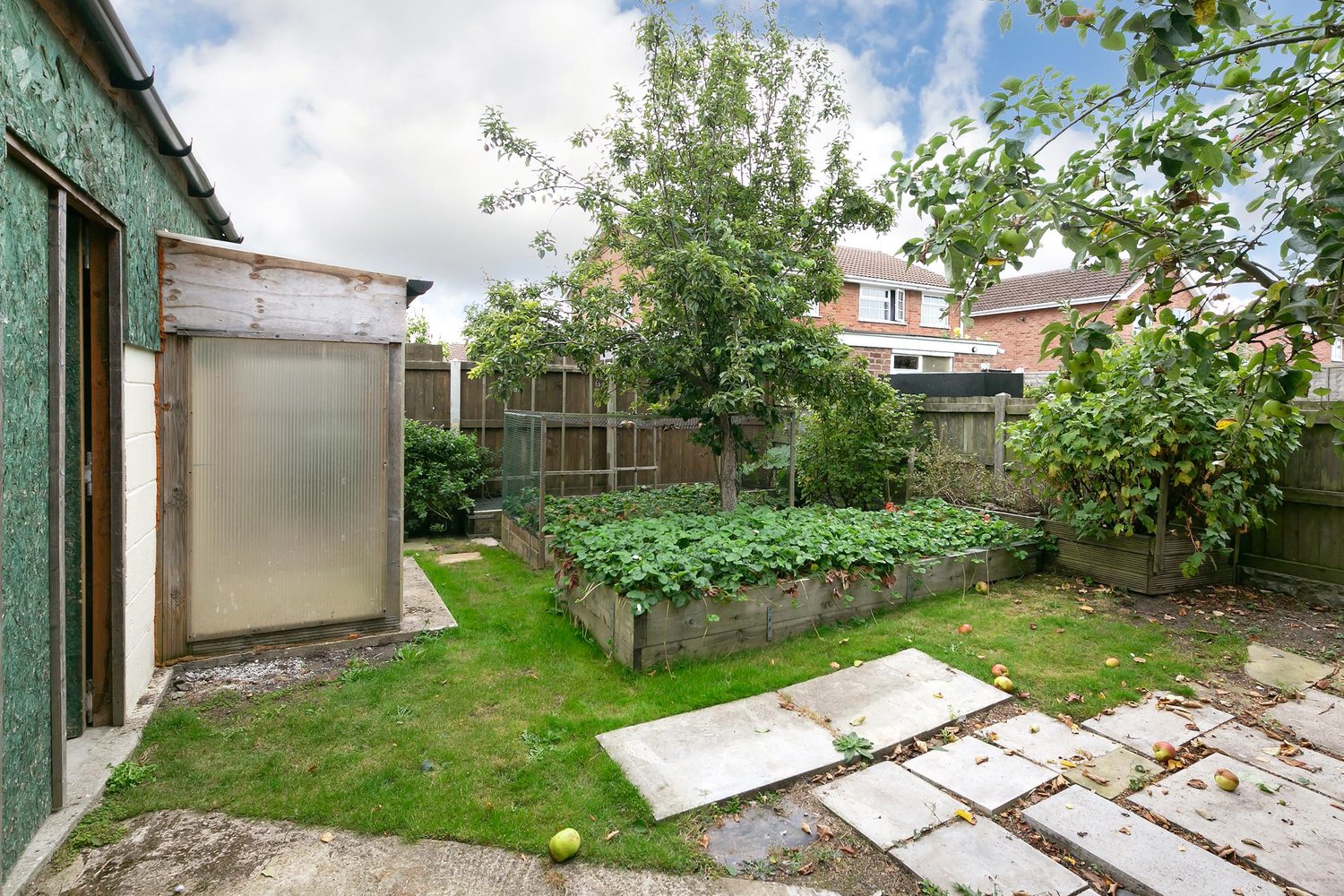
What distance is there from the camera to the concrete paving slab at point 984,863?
7.06 ft

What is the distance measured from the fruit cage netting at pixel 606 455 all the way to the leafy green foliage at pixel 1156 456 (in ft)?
8.15

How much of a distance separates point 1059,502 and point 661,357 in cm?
372

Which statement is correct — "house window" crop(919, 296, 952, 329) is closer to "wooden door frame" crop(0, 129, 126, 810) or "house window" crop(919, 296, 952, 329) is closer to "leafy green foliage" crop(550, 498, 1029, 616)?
"leafy green foliage" crop(550, 498, 1029, 616)

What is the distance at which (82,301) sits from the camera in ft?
9.86

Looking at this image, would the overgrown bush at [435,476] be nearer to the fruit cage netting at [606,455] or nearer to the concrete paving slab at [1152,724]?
the fruit cage netting at [606,455]

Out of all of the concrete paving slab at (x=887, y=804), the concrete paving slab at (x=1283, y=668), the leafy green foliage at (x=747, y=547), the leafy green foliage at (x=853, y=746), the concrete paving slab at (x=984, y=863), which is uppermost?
the leafy green foliage at (x=747, y=547)

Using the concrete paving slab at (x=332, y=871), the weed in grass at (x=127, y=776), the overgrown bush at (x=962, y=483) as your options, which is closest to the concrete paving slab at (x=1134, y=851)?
the concrete paving slab at (x=332, y=871)

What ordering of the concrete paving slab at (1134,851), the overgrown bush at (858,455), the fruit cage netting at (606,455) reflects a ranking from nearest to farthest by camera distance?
the concrete paving slab at (1134,851)
the fruit cage netting at (606,455)
the overgrown bush at (858,455)

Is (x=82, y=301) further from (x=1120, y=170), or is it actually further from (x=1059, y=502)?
(x=1059, y=502)

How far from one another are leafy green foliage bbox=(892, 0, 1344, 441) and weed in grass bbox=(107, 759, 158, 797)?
363 centimetres

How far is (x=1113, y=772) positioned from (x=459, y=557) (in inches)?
226

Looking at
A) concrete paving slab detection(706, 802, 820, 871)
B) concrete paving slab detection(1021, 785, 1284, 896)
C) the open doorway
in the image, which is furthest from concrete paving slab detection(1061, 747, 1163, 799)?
the open doorway

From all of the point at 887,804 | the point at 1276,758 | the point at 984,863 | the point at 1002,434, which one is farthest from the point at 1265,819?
the point at 1002,434

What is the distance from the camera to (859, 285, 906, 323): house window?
20.2 meters
